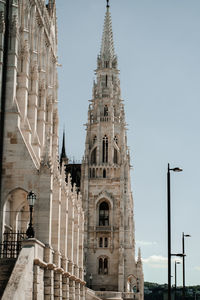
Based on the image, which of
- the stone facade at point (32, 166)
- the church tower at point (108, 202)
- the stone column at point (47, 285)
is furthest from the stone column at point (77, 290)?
the church tower at point (108, 202)

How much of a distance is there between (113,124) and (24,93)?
54329 millimetres

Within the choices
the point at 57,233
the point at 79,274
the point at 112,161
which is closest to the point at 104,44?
the point at 112,161

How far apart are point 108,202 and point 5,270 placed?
62.8 metres

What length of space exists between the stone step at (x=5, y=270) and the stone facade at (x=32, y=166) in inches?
34.4

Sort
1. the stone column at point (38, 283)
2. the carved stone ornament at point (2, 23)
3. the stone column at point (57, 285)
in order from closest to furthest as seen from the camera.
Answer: the stone column at point (38, 283) < the stone column at point (57, 285) < the carved stone ornament at point (2, 23)

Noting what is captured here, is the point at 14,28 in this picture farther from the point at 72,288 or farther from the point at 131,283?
the point at 131,283

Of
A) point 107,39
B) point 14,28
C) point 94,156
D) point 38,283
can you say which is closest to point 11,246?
point 38,283

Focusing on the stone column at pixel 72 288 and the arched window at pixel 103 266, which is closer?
the stone column at pixel 72 288

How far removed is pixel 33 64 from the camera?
4469 cm

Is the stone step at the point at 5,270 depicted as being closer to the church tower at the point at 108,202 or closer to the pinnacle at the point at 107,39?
the church tower at the point at 108,202

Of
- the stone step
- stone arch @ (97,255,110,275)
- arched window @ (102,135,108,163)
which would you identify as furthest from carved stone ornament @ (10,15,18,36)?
arched window @ (102,135,108,163)

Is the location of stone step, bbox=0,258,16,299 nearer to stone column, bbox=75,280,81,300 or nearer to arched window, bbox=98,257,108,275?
stone column, bbox=75,280,81,300

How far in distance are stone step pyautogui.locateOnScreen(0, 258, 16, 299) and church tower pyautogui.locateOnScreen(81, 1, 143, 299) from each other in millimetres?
55779

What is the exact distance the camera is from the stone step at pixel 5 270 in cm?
2638
